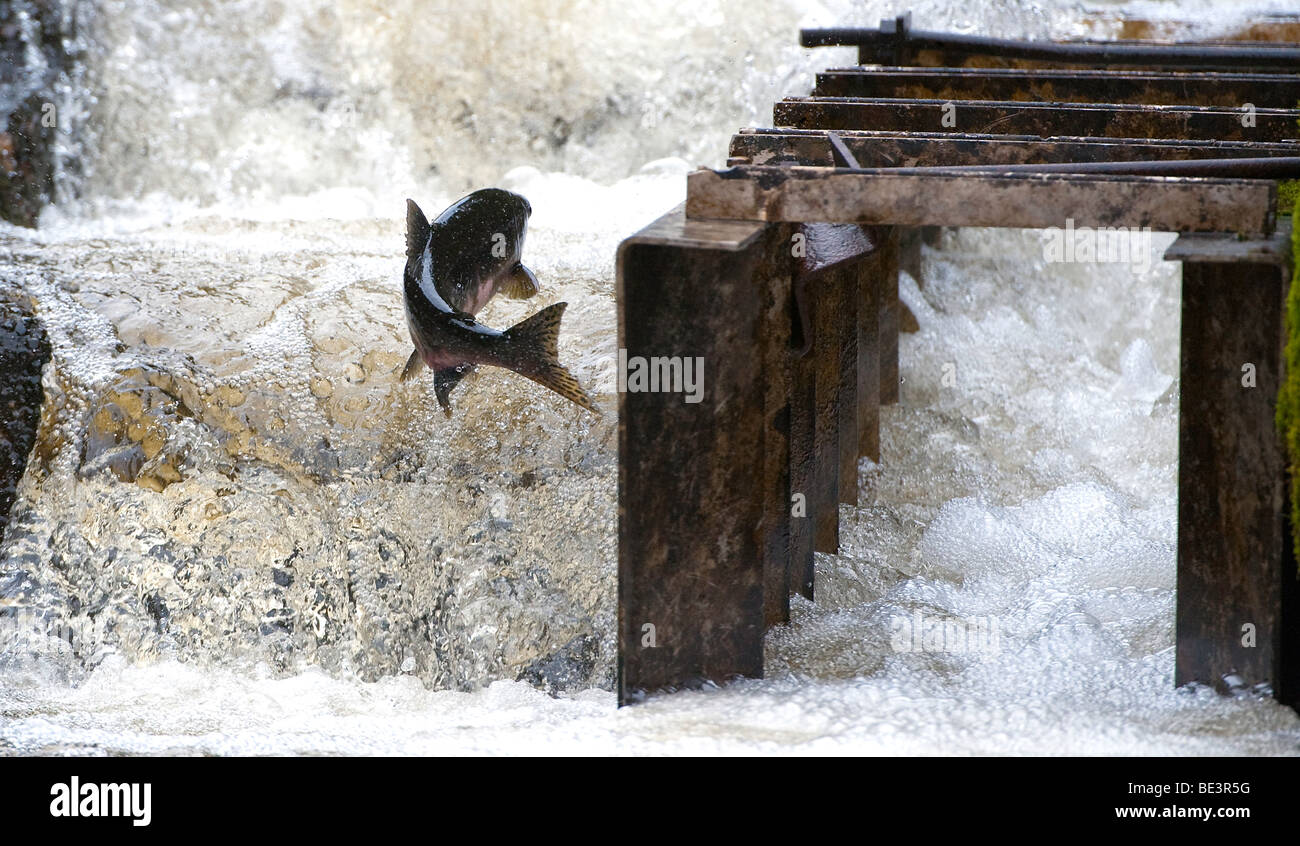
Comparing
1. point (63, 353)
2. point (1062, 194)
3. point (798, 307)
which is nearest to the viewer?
point (1062, 194)

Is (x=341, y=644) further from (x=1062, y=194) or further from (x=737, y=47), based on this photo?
(x=737, y=47)

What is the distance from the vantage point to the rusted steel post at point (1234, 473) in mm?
2820

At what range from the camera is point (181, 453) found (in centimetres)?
448

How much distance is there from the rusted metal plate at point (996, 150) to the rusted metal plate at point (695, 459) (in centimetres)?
59

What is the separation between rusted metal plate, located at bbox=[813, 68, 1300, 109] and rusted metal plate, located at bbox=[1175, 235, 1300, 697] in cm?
220

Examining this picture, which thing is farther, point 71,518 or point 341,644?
point 71,518

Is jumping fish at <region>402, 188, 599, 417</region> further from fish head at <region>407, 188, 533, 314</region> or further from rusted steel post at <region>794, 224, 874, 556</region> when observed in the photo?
rusted steel post at <region>794, 224, 874, 556</region>

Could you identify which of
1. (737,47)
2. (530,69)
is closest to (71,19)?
(530,69)

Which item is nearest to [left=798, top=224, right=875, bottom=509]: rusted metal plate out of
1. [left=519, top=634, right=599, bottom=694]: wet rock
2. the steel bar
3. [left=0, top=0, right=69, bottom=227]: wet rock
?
the steel bar

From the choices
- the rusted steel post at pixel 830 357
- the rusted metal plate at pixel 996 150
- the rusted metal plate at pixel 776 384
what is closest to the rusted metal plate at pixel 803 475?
the rusted steel post at pixel 830 357

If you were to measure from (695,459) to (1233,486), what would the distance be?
3.85 ft

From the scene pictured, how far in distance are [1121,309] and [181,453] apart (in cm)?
515

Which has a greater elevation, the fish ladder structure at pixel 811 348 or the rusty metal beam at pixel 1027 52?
the rusty metal beam at pixel 1027 52

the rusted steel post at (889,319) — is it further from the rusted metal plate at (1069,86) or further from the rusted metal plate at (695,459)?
the rusted metal plate at (695,459)
